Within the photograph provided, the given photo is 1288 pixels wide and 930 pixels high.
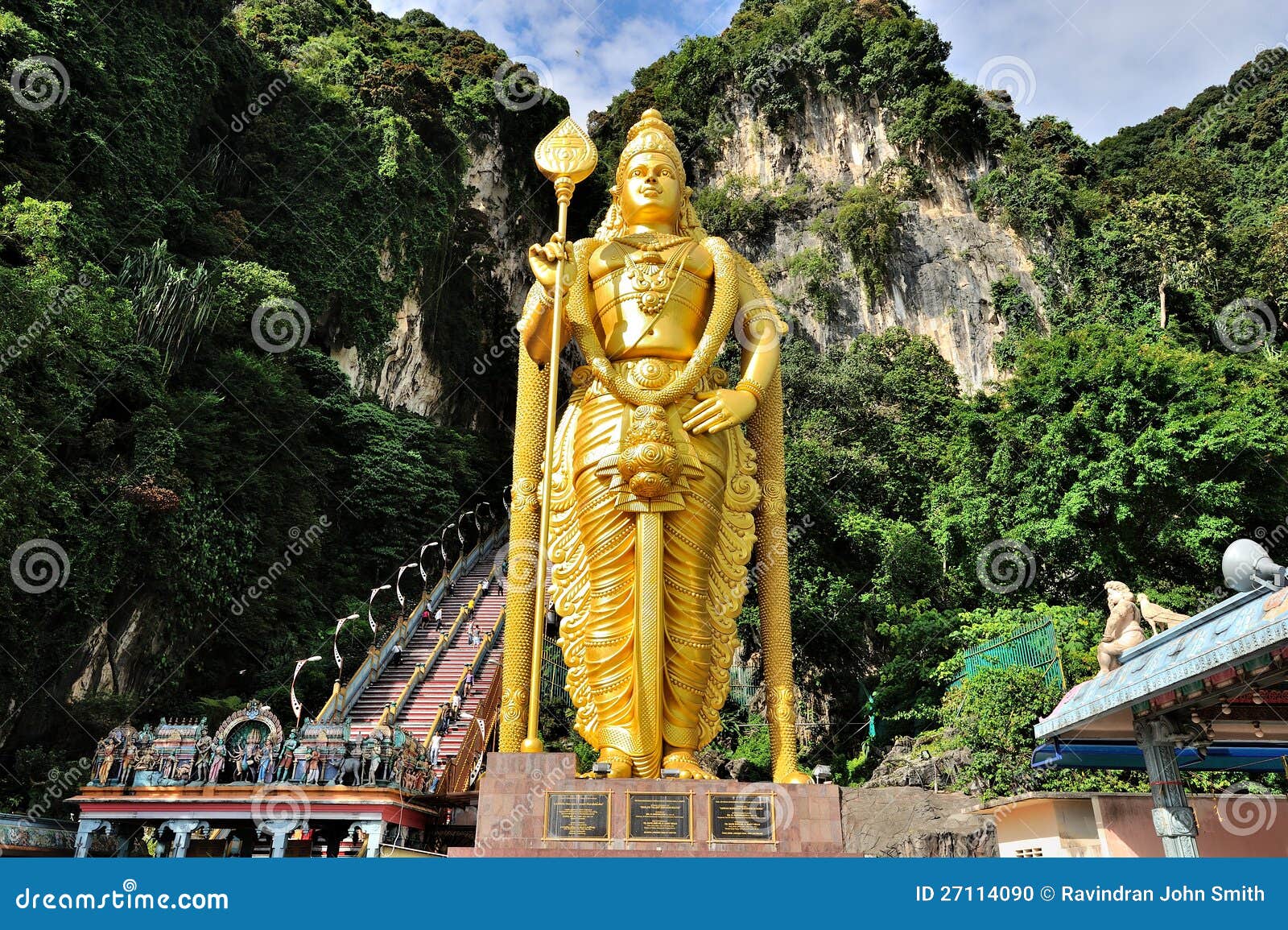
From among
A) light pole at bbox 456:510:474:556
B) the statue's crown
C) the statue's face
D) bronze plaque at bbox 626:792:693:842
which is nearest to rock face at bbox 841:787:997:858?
bronze plaque at bbox 626:792:693:842

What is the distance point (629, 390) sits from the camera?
6211mm

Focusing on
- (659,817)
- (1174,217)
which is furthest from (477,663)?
(1174,217)

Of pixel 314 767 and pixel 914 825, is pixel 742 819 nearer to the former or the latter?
pixel 914 825

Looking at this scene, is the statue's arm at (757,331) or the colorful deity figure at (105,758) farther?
the colorful deity figure at (105,758)

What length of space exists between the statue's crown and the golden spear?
422mm

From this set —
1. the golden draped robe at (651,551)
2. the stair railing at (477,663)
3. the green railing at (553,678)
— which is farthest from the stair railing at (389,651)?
the golden draped robe at (651,551)

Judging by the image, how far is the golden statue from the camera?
589 centimetres

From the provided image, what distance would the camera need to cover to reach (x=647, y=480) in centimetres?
589

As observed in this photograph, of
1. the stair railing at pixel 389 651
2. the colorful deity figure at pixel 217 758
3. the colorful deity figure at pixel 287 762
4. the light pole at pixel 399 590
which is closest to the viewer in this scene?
the colorful deity figure at pixel 287 762

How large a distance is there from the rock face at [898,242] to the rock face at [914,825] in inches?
667

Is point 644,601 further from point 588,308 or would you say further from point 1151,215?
point 1151,215

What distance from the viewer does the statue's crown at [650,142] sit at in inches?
272

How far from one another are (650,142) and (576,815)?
4.92 m

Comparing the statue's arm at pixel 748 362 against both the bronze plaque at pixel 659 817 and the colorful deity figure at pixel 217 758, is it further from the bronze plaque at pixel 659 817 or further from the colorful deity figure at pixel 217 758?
the colorful deity figure at pixel 217 758
